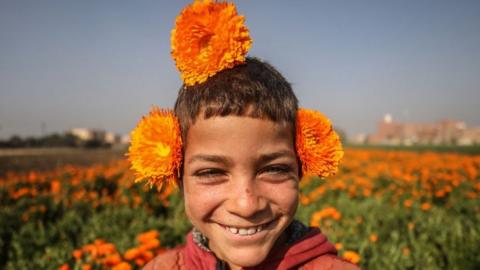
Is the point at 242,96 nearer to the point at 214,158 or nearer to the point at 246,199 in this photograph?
the point at 214,158

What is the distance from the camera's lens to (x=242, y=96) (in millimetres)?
1355

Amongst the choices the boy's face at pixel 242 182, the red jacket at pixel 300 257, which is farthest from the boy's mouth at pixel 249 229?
the red jacket at pixel 300 257

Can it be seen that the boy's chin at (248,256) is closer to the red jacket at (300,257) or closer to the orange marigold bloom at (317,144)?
the red jacket at (300,257)

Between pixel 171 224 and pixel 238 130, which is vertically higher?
Result: pixel 238 130

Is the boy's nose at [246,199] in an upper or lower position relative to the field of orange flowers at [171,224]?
upper

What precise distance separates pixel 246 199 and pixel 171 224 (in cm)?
308

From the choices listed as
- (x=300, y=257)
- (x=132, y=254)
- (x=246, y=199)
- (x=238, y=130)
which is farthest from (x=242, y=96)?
(x=132, y=254)

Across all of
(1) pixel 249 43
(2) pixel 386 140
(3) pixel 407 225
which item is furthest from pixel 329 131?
(2) pixel 386 140

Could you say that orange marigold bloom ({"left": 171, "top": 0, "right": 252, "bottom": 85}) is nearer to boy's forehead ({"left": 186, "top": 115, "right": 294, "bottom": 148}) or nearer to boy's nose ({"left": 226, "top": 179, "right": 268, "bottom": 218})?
boy's forehead ({"left": 186, "top": 115, "right": 294, "bottom": 148})

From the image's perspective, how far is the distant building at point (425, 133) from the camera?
195 ft

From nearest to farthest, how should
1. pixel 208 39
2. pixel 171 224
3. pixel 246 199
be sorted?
pixel 246 199
pixel 208 39
pixel 171 224

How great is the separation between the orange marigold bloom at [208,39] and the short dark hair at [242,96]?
1.8 inches

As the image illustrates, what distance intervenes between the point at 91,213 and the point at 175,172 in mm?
4224

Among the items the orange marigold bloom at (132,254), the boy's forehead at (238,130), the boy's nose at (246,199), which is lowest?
the orange marigold bloom at (132,254)
